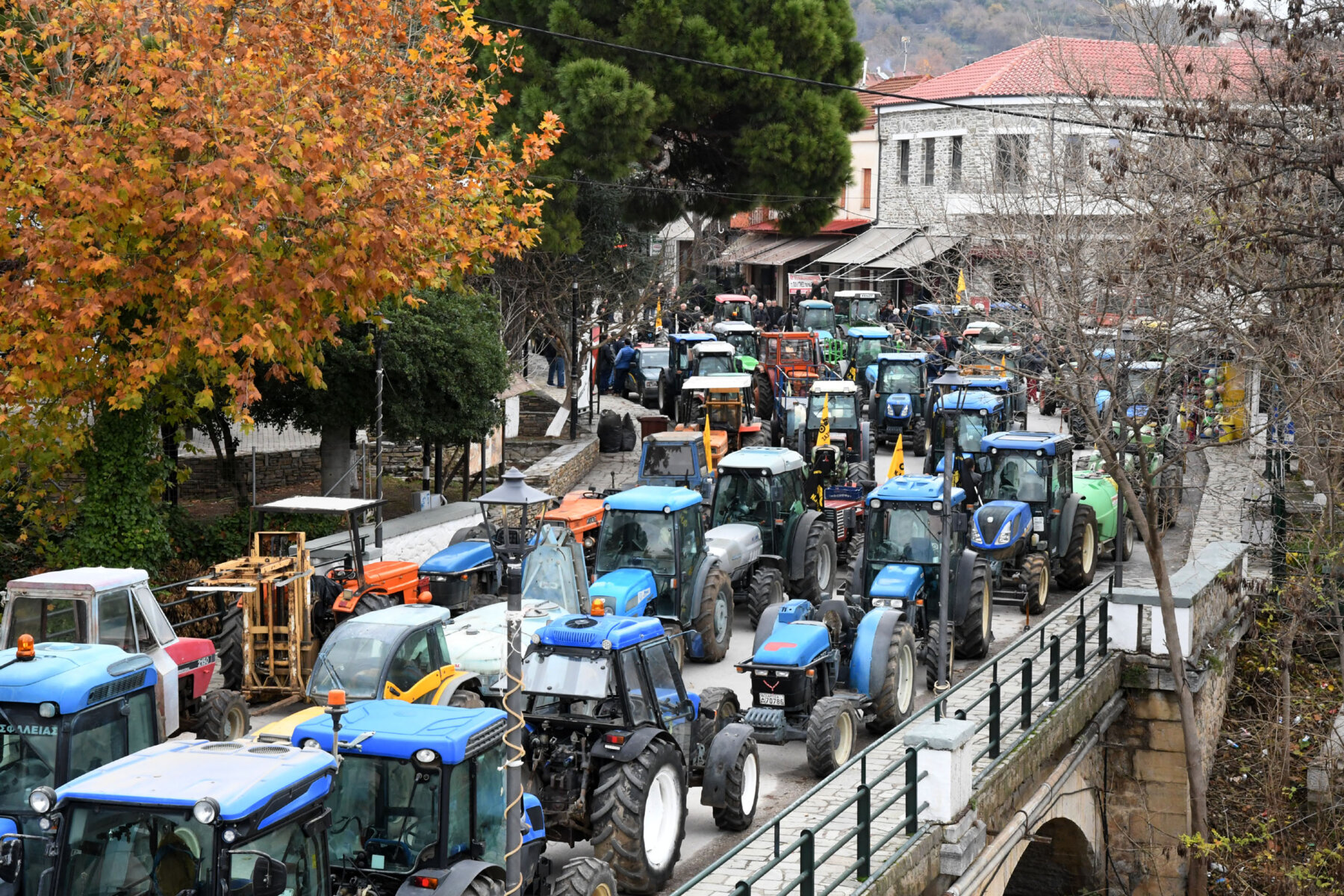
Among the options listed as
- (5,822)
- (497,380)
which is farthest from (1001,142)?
(5,822)

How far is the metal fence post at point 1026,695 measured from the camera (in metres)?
13.3

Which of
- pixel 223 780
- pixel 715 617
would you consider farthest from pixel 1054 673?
pixel 223 780

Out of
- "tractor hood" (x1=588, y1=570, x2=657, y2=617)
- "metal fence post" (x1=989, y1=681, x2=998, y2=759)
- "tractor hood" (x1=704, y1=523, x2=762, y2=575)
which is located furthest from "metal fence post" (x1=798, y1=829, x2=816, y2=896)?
"tractor hood" (x1=704, y1=523, x2=762, y2=575)

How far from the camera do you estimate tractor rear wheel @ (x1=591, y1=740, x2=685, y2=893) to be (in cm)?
980

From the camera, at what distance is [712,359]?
3091 centimetres

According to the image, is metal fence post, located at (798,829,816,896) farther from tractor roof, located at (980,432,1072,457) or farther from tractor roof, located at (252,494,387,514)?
tractor roof, located at (980,432,1072,457)

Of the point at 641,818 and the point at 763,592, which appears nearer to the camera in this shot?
the point at 641,818

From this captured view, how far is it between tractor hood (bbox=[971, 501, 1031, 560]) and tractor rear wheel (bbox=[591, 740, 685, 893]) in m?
8.38

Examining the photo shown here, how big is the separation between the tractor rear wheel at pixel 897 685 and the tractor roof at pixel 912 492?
1.69m

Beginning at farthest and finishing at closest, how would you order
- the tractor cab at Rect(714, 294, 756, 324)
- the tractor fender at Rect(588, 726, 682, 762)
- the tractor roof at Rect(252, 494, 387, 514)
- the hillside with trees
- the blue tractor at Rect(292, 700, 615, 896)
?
1. the hillside with trees
2. the tractor cab at Rect(714, 294, 756, 324)
3. the tractor roof at Rect(252, 494, 387, 514)
4. the tractor fender at Rect(588, 726, 682, 762)
5. the blue tractor at Rect(292, 700, 615, 896)

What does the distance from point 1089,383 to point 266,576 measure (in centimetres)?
923

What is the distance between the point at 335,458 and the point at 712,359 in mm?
11192

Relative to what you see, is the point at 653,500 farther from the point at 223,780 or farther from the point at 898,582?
the point at 223,780

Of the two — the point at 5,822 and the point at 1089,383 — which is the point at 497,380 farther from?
the point at 5,822
